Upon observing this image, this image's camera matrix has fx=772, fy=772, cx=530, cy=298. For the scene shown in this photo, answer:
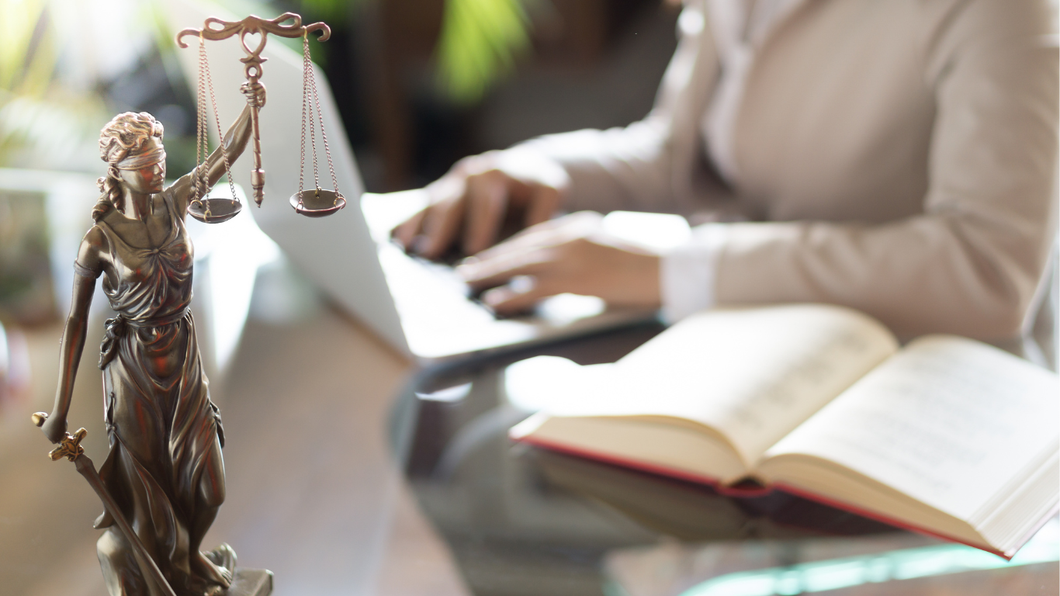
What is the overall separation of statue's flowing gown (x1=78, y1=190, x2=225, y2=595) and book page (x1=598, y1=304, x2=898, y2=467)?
0.25 m

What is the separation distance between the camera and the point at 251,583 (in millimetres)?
319

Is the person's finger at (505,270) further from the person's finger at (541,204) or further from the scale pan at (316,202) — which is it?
the scale pan at (316,202)

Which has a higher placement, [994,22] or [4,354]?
[994,22]

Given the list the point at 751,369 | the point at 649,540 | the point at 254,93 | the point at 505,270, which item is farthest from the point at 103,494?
the point at 505,270

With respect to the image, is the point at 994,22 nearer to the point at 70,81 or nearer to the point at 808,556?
the point at 808,556

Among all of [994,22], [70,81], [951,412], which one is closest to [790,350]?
Answer: [951,412]

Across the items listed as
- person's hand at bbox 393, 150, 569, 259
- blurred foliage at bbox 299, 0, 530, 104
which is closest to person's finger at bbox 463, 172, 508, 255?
person's hand at bbox 393, 150, 569, 259

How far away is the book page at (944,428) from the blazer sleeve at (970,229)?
128 millimetres

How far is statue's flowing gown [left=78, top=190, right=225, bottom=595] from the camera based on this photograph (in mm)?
253

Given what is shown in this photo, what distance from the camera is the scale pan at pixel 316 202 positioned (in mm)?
277

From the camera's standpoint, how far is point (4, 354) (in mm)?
619

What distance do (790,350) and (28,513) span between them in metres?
0.46

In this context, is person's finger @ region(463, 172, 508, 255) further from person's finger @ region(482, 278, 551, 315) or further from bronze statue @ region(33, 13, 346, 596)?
bronze statue @ region(33, 13, 346, 596)

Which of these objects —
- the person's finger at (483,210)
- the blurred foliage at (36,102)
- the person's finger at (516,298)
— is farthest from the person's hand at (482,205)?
the blurred foliage at (36,102)
